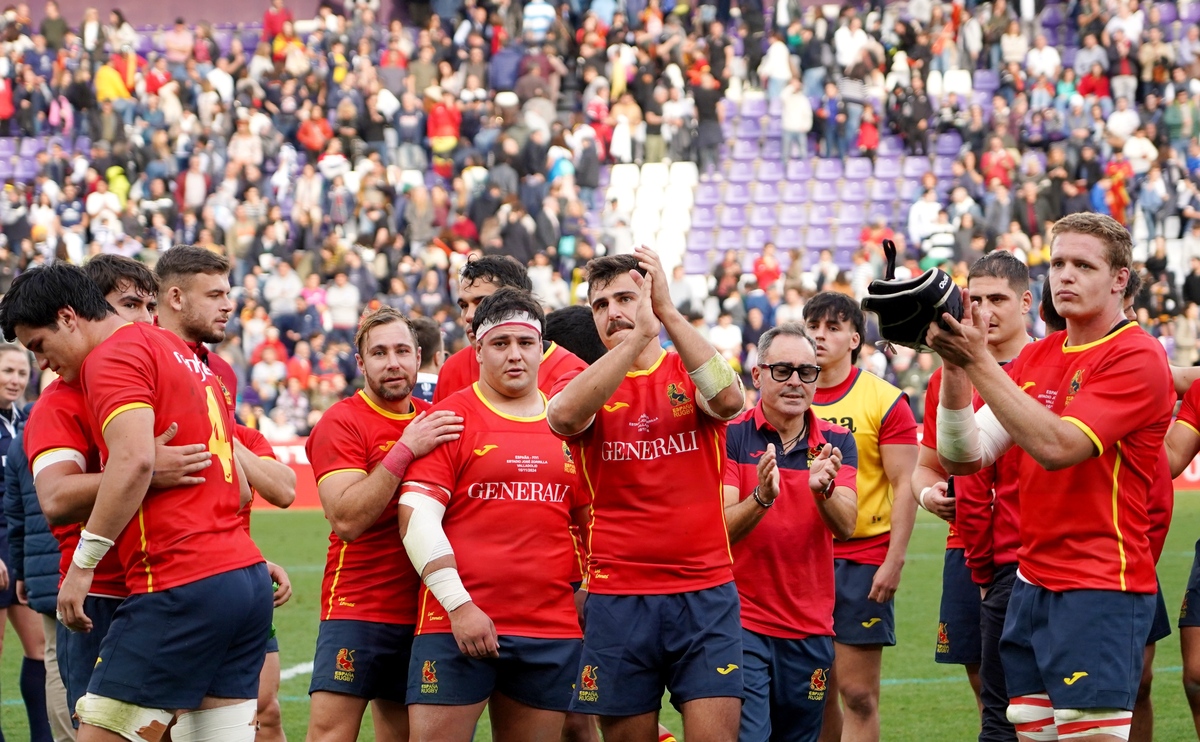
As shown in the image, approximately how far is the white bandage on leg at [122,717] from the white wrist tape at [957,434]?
302cm

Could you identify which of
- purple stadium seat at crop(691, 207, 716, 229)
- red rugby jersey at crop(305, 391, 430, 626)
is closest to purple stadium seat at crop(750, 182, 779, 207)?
purple stadium seat at crop(691, 207, 716, 229)

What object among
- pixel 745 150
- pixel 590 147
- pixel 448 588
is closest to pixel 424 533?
pixel 448 588

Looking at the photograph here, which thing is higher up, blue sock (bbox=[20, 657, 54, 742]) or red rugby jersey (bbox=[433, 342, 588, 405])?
red rugby jersey (bbox=[433, 342, 588, 405])

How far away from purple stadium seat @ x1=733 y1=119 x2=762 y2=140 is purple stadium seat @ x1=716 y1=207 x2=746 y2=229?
1.84m

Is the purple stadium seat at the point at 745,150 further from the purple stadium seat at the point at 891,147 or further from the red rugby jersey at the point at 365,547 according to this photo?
the red rugby jersey at the point at 365,547

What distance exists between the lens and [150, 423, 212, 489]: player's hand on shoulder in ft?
17.0

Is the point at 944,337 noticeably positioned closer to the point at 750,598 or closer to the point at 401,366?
the point at 750,598

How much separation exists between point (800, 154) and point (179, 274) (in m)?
21.9

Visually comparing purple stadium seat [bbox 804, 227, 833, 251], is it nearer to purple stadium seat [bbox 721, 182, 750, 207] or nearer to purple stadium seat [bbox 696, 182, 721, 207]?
purple stadium seat [bbox 721, 182, 750, 207]

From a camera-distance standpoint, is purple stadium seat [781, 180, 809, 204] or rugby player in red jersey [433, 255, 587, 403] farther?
purple stadium seat [781, 180, 809, 204]

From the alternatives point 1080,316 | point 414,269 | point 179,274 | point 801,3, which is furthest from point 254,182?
point 1080,316

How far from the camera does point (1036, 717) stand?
17.0 feet

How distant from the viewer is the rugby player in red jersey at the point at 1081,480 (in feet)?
15.9

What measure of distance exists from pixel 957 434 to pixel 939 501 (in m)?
0.99
